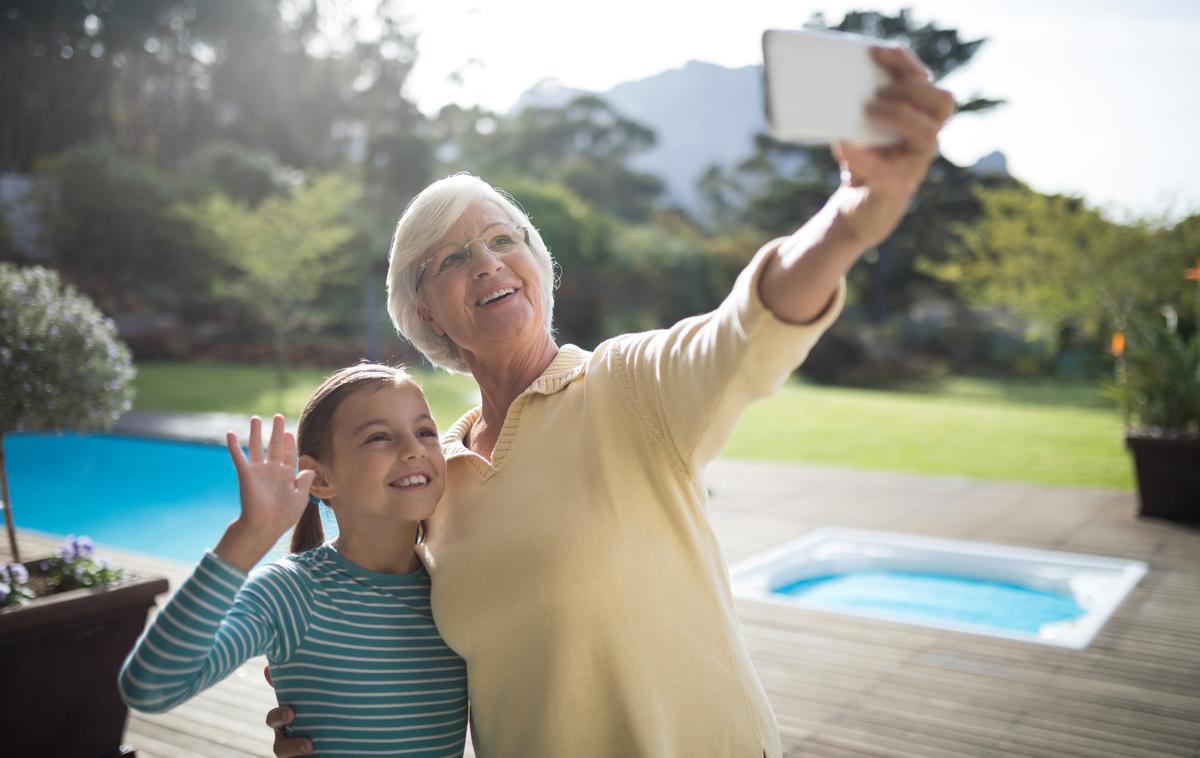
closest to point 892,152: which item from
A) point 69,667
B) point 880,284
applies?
point 69,667

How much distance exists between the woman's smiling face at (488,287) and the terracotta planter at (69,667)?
1.46 m

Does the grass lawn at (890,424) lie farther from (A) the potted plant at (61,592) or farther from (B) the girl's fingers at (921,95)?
(B) the girl's fingers at (921,95)

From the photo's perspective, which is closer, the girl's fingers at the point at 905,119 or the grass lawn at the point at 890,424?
the girl's fingers at the point at 905,119

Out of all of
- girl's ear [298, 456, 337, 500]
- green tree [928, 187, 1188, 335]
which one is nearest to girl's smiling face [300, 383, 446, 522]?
girl's ear [298, 456, 337, 500]

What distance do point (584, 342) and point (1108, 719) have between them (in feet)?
64.7

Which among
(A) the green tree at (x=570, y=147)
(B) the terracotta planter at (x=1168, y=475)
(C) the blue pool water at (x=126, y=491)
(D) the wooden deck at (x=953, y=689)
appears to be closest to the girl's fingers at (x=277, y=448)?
(D) the wooden deck at (x=953, y=689)

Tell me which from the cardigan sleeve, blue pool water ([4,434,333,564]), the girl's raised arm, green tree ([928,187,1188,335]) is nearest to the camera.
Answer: the cardigan sleeve

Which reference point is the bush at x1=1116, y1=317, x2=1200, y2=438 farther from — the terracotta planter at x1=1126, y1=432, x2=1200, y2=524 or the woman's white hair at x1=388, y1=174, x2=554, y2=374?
the woman's white hair at x1=388, y1=174, x2=554, y2=374

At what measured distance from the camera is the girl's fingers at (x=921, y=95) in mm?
682

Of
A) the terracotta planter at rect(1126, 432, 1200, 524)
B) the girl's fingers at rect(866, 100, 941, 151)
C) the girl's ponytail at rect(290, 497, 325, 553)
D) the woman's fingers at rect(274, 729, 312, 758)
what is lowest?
the terracotta planter at rect(1126, 432, 1200, 524)

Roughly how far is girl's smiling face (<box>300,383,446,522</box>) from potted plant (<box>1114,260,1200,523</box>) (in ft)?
17.6

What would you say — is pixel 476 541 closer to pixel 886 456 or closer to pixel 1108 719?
pixel 1108 719

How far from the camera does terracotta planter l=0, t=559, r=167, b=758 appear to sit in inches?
85.4

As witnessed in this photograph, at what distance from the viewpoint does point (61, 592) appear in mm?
2367
